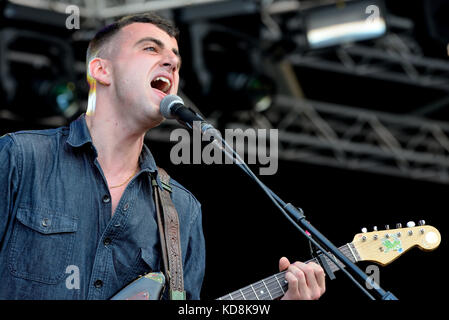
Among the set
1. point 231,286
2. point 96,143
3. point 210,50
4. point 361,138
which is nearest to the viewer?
point 96,143

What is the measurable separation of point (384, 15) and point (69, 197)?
13.8 feet

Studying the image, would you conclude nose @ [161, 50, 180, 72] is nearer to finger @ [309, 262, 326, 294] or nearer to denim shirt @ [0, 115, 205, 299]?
denim shirt @ [0, 115, 205, 299]

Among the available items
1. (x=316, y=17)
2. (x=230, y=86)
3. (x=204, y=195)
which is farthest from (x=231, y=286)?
(x=316, y=17)

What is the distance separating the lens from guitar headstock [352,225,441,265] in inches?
103

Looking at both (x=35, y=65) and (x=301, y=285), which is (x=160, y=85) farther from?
(x=35, y=65)

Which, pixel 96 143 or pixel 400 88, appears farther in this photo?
pixel 400 88

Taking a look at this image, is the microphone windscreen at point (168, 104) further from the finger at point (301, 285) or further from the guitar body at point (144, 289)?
the finger at point (301, 285)

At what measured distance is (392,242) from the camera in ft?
8.68

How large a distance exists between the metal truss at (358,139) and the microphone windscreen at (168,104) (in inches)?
230

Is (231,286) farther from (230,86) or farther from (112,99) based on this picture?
(112,99)

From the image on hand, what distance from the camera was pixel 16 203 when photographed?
226cm

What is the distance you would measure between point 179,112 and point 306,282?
868mm

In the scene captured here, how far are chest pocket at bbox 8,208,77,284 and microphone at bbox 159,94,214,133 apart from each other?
1.90 ft

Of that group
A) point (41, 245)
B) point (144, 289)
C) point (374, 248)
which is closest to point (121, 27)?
point (41, 245)
